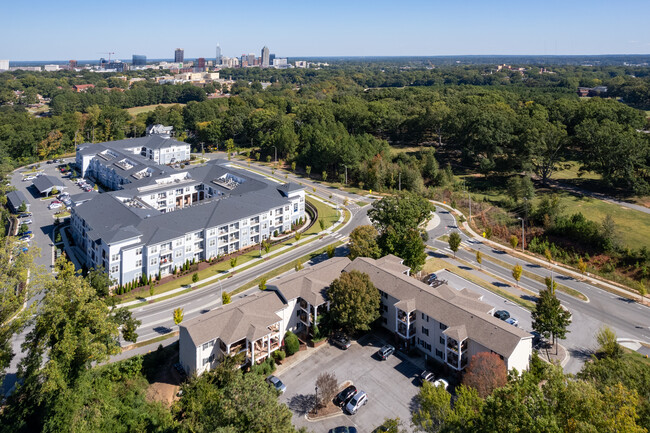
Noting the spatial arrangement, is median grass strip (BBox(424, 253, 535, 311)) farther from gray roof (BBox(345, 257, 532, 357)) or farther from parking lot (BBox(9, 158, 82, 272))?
parking lot (BBox(9, 158, 82, 272))

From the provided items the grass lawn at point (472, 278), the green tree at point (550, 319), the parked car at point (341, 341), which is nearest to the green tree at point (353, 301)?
the parked car at point (341, 341)

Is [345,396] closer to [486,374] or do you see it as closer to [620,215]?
[486,374]

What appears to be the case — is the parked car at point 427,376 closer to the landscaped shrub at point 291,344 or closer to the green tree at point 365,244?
the landscaped shrub at point 291,344

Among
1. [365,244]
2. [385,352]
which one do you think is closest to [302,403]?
[385,352]

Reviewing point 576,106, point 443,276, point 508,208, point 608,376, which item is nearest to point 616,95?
point 576,106

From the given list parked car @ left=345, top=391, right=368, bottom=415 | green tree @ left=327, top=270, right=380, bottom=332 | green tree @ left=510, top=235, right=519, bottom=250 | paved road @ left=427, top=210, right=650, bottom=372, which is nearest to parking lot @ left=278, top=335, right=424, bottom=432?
parked car @ left=345, top=391, right=368, bottom=415

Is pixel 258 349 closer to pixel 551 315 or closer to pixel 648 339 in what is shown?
pixel 551 315

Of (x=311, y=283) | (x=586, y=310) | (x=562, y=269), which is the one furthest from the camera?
(x=562, y=269)
